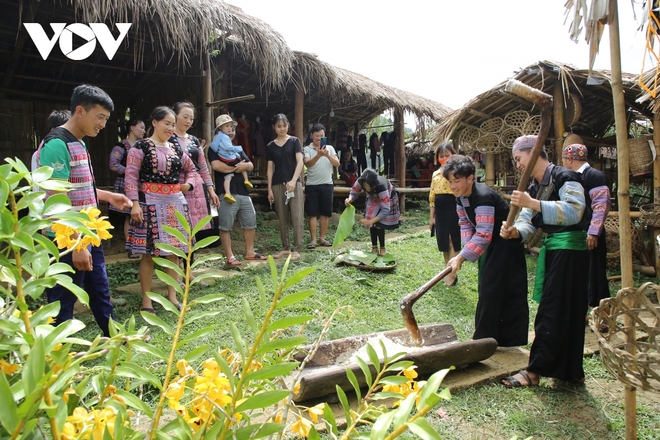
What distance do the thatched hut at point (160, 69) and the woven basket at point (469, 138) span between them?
224 centimetres

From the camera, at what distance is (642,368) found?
5.76ft

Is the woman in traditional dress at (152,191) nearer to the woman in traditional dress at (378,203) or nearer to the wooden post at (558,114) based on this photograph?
the woman in traditional dress at (378,203)

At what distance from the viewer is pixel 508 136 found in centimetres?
714

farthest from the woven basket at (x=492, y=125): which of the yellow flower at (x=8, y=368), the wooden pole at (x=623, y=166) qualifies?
the yellow flower at (x=8, y=368)

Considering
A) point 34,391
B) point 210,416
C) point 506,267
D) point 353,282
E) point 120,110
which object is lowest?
point 353,282

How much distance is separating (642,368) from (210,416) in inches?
70.5

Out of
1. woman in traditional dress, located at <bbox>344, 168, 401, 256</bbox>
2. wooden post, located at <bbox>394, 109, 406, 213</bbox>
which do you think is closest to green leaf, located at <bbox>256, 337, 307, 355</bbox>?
woman in traditional dress, located at <bbox>344, 168, 401, 256</bbox>

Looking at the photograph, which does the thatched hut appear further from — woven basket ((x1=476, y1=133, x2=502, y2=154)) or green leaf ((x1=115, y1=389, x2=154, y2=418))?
green leaf ((x1=115, y1=389, x2=154, y2=418))

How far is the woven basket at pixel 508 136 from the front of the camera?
7020 millimetres

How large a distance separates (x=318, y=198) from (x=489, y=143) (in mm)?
3153

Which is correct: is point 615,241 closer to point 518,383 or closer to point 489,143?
point 489,143

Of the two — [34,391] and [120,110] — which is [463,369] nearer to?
[34,391]

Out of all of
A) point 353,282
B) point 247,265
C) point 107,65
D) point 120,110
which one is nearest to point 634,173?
point 353,282

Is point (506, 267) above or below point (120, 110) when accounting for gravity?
below
